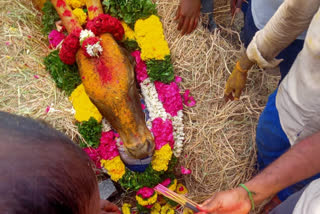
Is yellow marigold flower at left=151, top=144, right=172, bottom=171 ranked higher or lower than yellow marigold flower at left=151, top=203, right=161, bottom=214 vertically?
higher

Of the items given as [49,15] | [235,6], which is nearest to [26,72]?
[49,15]

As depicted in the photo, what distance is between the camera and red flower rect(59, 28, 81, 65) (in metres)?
1.99

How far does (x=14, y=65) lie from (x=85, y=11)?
718 mm

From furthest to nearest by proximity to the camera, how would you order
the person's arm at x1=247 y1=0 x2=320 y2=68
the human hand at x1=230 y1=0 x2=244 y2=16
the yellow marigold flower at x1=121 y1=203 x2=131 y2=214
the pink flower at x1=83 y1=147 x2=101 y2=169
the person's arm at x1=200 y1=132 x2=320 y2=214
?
the human hand at x1=230 y1=0 x2=244 y2=16, the yellow marigold flower at x1=121 y1=203 x2=131 y2=214, the pink flower at x1=83 y1=147 x2=101 y2=169, the person's arm at x1=247 y1=0 x2=320 y2=68, the person's arm at x1=200 y1=132 x2=320 y2=214

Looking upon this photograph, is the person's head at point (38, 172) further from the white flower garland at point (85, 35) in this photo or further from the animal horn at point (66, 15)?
the animal horn at point (66, 15)

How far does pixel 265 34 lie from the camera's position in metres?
1.58

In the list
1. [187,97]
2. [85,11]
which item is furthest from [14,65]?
[187,97]

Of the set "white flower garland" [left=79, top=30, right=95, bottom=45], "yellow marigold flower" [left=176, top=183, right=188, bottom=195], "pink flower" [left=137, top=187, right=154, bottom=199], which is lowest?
"yellow marigold flower" [left=176, top=183, right=188, bottom=195]

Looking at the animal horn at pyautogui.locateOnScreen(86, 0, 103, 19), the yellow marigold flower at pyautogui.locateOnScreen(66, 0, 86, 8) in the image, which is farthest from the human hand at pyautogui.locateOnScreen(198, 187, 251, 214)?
the yellow marigold flower at pyautogui.locateOnScreen(66, 0, 86, 8)

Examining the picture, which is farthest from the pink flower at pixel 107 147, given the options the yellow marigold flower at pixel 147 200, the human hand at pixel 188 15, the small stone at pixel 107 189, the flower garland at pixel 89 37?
the human hand at pixel 188 15

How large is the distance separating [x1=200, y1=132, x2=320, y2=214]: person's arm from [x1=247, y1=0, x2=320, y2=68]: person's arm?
1.79 feet

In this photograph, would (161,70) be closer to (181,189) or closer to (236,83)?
(236,83)

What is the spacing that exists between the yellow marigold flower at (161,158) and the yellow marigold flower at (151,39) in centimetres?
68

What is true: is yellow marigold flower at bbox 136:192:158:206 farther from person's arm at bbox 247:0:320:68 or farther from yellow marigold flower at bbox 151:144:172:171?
person's arm at bbox 247:0:320:68
